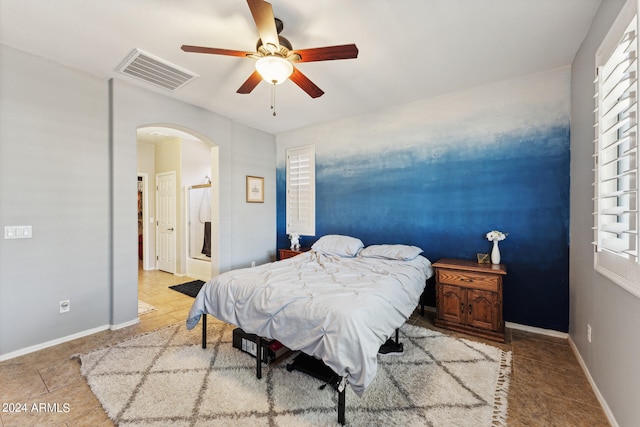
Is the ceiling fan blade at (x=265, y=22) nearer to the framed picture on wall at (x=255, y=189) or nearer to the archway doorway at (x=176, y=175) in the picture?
the framed picture on wall at (x=255, y=189)

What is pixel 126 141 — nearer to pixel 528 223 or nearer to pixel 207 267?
pixel 207 267

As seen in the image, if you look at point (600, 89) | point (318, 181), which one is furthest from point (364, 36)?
point (318, 181)

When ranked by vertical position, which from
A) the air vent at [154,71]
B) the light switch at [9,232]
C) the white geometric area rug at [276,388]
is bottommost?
the white geometric area rug at [276,388]

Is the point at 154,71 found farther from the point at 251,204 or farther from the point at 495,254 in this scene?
the point at 495,254

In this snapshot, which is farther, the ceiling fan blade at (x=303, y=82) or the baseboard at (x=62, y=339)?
the baseboard at (x=62, y=339)

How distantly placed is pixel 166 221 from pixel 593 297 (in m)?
6.63

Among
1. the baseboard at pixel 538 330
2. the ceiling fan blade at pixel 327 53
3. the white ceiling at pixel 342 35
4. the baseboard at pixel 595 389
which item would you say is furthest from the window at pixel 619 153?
the ceiling fan blade at pixel 327 53

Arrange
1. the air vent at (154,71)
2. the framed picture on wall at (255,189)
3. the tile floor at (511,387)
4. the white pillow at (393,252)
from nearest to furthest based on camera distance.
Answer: the tile floor at (511,387)
the air vent at (154,71)
the white pillow at (393,252)
the framed picture on wall at (255,189)

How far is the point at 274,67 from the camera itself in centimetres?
207

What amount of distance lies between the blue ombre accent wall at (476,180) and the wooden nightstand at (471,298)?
1.50ft

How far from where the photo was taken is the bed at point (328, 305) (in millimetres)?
1592

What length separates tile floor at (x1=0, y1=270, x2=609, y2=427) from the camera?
5.57 ft

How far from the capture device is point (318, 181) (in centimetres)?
459

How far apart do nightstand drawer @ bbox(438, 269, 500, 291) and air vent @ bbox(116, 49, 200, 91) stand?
3.42 meters
